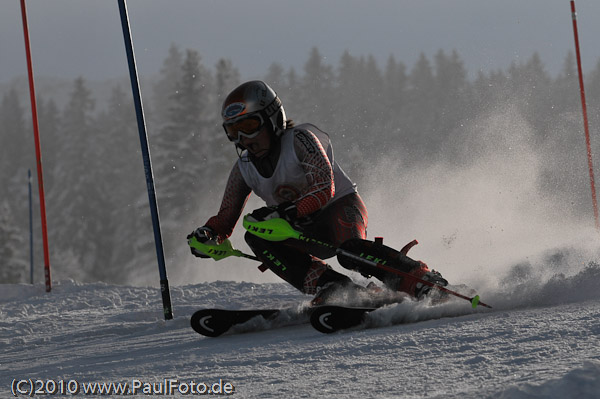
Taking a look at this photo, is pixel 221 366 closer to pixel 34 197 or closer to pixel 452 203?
pixel 452 203

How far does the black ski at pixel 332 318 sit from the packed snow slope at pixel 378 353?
6 centimetres

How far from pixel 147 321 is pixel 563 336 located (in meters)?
3.37

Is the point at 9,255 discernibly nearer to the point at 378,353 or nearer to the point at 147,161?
the point at 147,161

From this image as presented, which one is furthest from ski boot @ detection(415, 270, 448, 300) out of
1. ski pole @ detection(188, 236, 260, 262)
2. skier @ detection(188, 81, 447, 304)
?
ski pole @ detection(188, 236, 260, 262)

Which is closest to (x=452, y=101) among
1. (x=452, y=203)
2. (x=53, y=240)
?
(x=53, y=240)

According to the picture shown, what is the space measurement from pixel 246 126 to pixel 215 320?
48.4 inches

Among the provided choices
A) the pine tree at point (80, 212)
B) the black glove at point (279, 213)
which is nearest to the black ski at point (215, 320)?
the black glove at point (279, 213)

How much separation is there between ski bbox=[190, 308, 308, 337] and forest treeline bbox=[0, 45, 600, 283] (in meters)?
18.3

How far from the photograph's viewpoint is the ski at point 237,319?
11.9ft

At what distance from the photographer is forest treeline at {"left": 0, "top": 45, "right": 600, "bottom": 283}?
30391 mm

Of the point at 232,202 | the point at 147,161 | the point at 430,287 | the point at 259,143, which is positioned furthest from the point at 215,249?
the point at 430,287

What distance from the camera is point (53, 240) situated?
40.4 meters

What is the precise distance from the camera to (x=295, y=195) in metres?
4.21

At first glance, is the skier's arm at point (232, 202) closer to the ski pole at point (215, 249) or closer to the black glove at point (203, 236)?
the black glove at point (203, 236)
